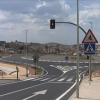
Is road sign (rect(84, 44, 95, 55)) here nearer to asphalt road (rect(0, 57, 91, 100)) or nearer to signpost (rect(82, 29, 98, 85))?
signpost (rect(82, 29, 98, 85))

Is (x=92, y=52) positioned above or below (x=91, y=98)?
above

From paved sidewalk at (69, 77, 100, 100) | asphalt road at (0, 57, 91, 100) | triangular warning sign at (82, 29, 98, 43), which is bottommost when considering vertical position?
asphalt road at (0, 57, 91, 100)

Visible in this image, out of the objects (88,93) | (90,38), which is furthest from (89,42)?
(88,93)

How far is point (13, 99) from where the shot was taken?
12.3 metres

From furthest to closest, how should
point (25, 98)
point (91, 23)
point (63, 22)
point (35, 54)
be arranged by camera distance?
point (35, 54) < point (91, 23) < point (63, 22) < point (25, 98)

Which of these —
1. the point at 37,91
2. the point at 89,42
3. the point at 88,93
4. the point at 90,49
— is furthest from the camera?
the point at 37,91

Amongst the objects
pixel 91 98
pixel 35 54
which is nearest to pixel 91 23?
pixel 91 98

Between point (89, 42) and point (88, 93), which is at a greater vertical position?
point (89, 42)

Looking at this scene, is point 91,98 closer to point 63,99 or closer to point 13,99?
A: point 63,99

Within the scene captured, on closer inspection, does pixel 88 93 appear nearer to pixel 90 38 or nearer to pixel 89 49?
pixel 89 49

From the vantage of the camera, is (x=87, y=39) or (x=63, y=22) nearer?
(x=87, y=39)

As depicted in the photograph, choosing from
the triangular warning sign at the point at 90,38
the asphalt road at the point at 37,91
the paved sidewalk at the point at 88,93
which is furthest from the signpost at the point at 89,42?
the asphalt road at the point at 37,91

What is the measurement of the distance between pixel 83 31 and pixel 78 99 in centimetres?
948

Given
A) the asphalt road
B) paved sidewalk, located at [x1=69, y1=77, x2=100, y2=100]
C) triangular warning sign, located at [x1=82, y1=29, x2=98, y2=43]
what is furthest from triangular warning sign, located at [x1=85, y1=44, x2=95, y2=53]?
the asphalt road
